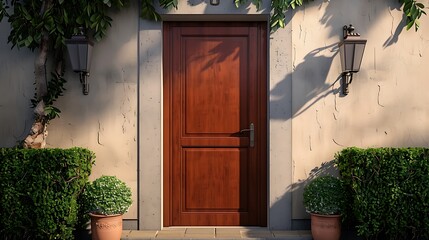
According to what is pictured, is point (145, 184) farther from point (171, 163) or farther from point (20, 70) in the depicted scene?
point (20, 70)

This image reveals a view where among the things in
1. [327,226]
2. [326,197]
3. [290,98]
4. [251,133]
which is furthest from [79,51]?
[327,226]

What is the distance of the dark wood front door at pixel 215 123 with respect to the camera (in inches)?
189

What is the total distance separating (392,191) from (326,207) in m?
0.60

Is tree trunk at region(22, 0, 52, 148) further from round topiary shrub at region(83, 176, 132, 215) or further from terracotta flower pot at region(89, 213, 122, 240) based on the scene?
terracotta flower pot at region(89, 213, 122, 240)

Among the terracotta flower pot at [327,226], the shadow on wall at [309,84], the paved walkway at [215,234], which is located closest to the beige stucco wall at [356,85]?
the shadow on wall at [309,84]

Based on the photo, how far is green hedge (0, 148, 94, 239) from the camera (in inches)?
162

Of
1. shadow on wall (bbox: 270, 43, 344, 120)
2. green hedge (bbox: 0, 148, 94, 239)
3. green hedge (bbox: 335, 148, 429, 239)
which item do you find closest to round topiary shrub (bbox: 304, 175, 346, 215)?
green hedge (bbox: 335, 148, 429, 239)

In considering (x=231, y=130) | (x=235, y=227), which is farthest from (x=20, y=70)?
(x=235, y=227)

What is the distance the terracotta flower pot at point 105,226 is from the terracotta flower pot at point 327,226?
185 cm

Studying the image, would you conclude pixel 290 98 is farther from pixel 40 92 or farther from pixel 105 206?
pixel 40 92

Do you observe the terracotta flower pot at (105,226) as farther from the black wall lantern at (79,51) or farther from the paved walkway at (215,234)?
the black wall lantern at (79,51)

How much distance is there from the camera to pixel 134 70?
467cm

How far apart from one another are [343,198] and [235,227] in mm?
1192

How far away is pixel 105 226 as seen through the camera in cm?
419
